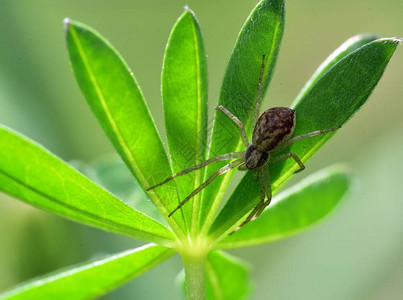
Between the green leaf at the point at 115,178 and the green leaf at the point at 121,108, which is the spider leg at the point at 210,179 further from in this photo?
the green leaf at the point at 115,178

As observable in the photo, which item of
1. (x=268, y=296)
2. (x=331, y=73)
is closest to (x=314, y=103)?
(x=331, y=73)

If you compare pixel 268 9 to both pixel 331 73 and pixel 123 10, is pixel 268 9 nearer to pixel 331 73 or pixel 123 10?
pixel 331 73

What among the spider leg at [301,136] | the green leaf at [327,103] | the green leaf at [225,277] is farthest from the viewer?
the green leaf at [225,277]

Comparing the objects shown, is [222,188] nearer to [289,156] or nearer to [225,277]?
[289,156]

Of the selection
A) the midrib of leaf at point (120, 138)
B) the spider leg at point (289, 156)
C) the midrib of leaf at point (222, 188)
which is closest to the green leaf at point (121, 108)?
the midrib of leaf at point (120, 138)

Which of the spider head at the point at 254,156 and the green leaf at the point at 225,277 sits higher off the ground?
the spider head at the point at 254,156

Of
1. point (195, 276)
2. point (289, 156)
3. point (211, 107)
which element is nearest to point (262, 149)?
point (289, 156)
